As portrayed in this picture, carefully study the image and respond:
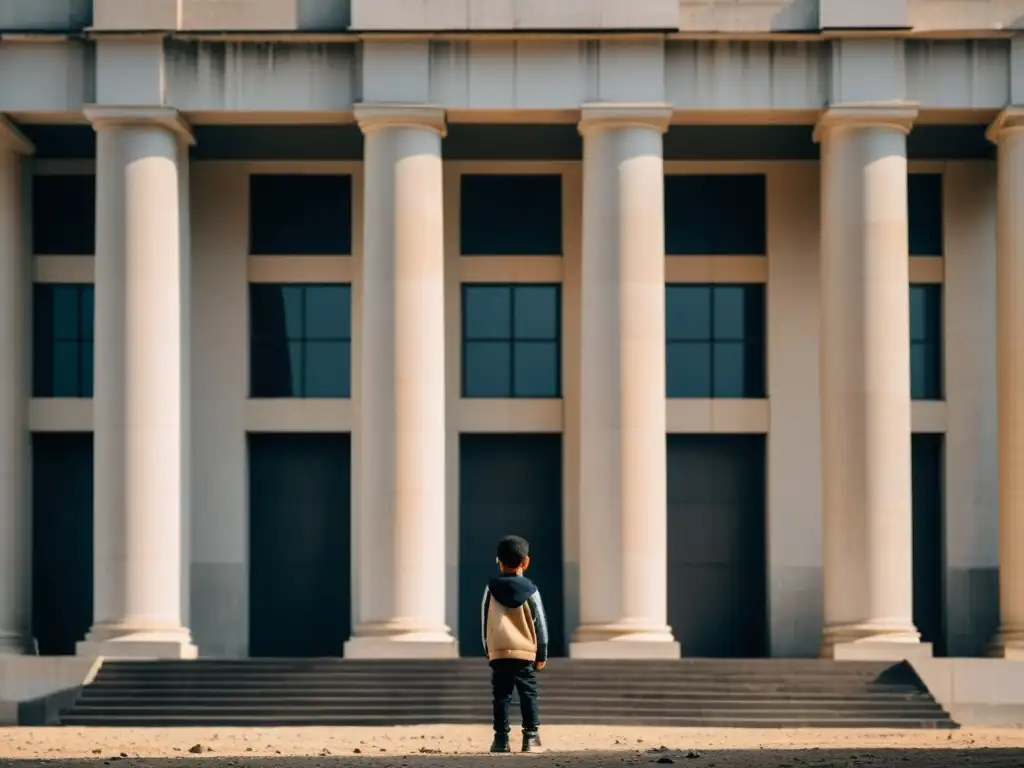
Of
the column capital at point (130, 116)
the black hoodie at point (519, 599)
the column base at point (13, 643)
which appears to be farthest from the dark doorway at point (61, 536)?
the black hoodie at point (519, 599)

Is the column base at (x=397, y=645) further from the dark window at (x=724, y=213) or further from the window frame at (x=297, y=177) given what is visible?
the dark window at (x=724, y=213)

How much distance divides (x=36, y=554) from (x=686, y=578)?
16.0 meters

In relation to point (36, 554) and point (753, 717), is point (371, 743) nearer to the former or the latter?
point (753, 717)

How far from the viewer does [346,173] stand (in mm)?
58500

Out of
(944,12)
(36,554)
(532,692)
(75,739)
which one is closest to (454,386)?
(36,554)

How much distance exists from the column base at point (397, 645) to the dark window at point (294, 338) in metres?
8.96

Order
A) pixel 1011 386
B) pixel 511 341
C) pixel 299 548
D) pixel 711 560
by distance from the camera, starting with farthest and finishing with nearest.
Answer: pixel 511 341 < pixel 711 560 < pixel 299 548 < pixel 1011 386

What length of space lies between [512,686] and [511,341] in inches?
1056

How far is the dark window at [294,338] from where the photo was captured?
Answer: 5822cm

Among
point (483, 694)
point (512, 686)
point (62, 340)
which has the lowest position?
point (483, 694)

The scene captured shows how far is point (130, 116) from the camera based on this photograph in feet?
172

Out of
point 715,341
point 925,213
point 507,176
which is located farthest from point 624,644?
point 925,213

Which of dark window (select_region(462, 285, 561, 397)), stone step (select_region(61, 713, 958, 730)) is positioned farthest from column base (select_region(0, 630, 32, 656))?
dark window (select_region(462, 285, 561, 397))

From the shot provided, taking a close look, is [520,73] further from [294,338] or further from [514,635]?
[514,635]
